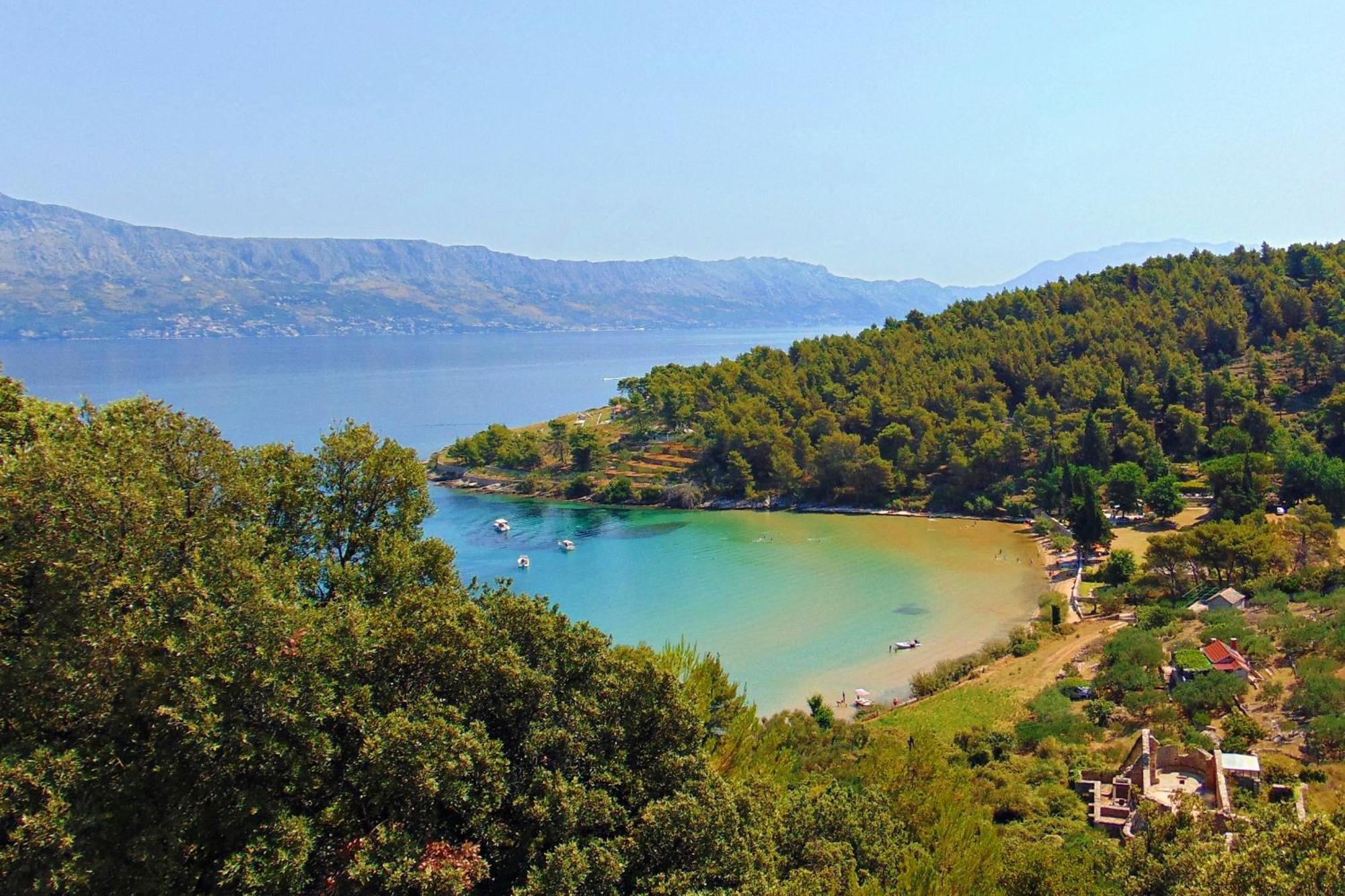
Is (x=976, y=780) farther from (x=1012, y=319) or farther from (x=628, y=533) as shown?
(x=1012, y=319)

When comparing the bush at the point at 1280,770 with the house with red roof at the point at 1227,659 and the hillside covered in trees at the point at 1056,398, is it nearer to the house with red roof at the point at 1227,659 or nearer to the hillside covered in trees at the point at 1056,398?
the house with red roof at the point at 1227,659

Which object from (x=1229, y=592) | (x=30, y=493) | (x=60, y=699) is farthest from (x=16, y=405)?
(x=1229, y=592)

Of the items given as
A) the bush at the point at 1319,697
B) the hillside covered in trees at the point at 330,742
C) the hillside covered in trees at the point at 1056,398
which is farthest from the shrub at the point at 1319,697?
the hillside covered in trees at the point at 1056,398

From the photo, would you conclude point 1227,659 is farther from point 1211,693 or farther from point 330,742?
point 330,742

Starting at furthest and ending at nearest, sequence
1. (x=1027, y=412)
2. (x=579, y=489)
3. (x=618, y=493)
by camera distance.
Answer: (x=579, y=489), (x=618, y=493), (x=1027, y=412)

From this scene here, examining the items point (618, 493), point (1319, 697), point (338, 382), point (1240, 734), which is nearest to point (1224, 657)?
point (1319, 697)

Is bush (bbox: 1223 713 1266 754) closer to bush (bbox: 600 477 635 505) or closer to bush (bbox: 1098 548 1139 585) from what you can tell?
bush (bbox: 1098 548 1139 585)
